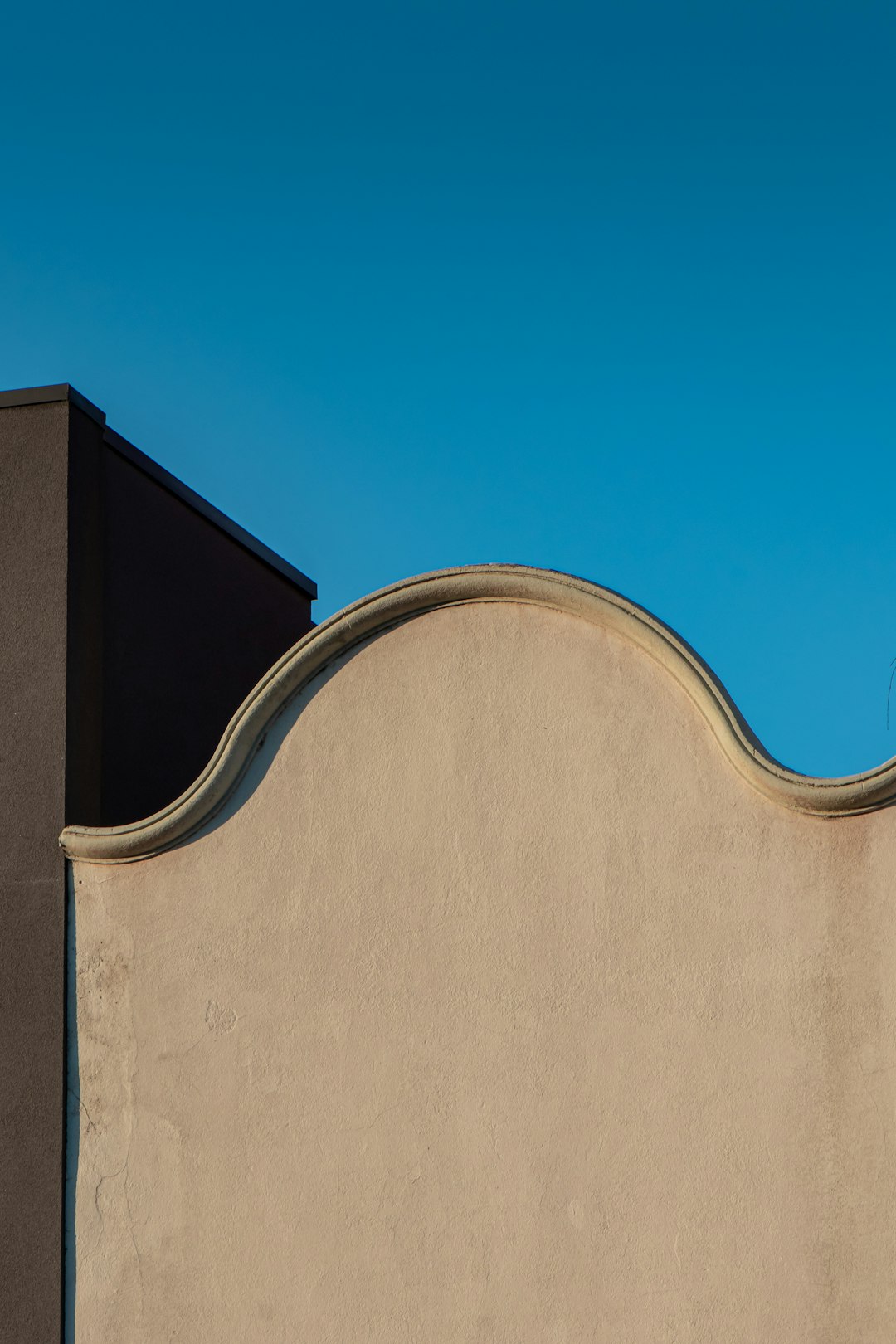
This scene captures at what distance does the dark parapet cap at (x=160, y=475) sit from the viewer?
669 centimetres

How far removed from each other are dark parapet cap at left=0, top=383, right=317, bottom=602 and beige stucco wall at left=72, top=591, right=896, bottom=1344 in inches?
74.8

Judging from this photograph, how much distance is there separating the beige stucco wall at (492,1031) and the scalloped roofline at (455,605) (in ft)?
0.23

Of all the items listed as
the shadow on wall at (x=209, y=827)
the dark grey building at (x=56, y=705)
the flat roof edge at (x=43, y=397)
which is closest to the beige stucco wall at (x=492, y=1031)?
the shadow on wall at (x=209, y=827)

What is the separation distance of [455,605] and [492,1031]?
1768 millimetres

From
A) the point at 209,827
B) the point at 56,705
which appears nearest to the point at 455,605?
the point at 209,827

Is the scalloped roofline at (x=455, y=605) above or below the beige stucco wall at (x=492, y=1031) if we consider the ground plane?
above

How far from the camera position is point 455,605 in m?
6.01

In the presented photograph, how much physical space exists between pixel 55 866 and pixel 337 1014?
1478 mm

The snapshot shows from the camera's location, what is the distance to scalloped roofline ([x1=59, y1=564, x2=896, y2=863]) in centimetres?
536

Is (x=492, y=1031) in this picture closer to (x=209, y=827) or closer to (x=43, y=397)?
(x=209, y=827)

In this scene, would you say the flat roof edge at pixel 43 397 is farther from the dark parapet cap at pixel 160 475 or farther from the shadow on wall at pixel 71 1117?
the shadow on wall at pixel 71 1117

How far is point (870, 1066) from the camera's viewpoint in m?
5.20

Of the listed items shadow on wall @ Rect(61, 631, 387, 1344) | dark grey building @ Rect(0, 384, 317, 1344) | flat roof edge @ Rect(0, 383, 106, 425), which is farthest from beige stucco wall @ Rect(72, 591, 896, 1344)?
flat roof edge @ Rect(0, 383, 106, 425)

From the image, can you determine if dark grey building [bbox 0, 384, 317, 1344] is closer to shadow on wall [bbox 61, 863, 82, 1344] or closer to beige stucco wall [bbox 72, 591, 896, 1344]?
shadow on wall [bbox 61, 863, 82, 1344]
